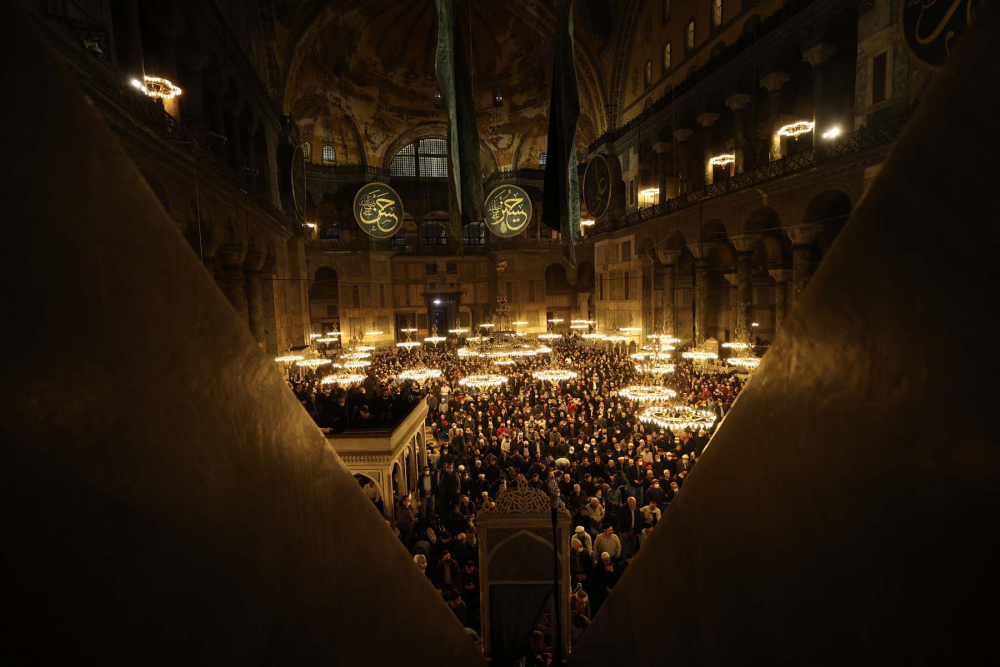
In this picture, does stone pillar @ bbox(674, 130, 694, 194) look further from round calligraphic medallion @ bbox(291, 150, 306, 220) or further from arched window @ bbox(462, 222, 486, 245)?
round calligraphic medallion @ bbox(291, 150, 306, 220)

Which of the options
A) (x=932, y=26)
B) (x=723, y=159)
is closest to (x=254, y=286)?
(x=723, y=159)

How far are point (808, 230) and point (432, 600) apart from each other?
40.7 feet

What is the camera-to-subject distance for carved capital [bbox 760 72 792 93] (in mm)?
12039

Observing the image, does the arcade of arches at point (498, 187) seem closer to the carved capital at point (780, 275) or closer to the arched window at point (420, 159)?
the arched window at point (420, 159)

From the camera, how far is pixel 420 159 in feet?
86.7

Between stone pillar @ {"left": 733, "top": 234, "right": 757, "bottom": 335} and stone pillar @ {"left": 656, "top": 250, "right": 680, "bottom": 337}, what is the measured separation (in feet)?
9.47

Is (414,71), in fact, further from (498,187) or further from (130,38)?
(130,38)

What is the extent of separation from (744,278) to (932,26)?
7.72 m

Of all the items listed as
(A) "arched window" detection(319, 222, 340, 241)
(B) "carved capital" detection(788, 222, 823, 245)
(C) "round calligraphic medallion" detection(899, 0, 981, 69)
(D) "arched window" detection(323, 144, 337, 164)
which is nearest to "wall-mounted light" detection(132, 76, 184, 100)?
(C) "round calligraphic medallion" detection(899, 0, 981, 69)

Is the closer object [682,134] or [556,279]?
[682,134]

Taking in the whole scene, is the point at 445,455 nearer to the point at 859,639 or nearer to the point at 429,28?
the point at 859,639

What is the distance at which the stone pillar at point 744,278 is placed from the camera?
42.9 ft

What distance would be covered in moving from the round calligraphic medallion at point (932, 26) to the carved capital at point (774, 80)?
5.74 m

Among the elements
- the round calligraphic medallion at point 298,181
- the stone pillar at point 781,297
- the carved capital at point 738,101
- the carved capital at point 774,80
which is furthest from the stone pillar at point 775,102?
the round calligraphic medallion at point 298,181
